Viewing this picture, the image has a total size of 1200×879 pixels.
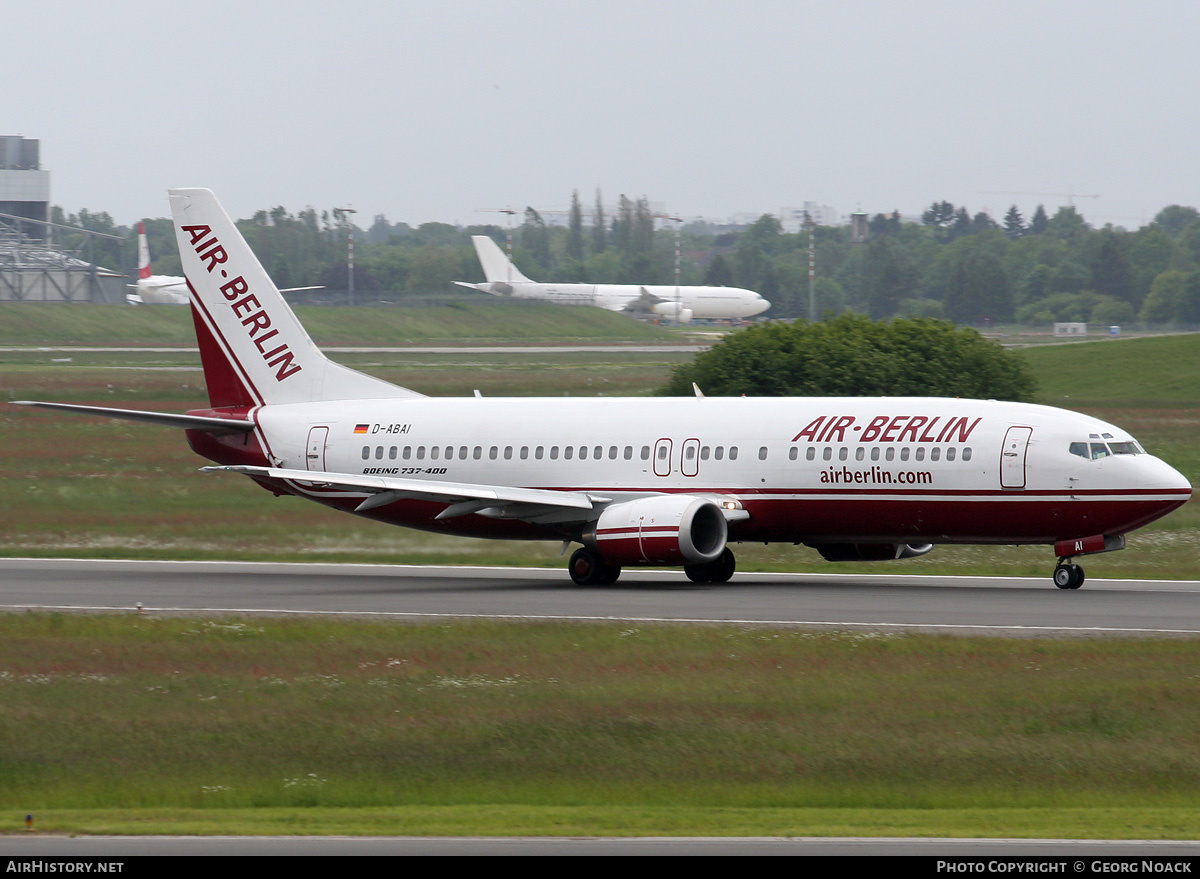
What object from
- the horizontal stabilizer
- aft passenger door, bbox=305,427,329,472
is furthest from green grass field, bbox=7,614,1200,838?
aft passenger door, bbox=305,427,329,472

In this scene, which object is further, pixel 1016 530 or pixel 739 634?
pixel 1016 530

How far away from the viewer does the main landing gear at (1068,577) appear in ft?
109

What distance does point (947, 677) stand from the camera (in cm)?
2281

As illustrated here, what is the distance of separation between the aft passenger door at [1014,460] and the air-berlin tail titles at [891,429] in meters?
0.83

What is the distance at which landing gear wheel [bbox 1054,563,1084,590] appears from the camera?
1303 inches

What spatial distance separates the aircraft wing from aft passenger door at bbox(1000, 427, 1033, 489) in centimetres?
833

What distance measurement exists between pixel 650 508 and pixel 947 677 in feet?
39.7

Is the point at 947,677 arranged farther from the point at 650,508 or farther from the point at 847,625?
the point at 650,508

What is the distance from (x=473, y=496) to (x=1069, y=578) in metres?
12.1

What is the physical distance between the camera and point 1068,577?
33.2 meters

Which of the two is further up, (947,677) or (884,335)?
(884,335)

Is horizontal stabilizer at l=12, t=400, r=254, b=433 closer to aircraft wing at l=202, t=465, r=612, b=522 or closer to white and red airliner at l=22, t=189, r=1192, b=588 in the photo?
white and red airliner at l=22, t=189, r=1192, b=588

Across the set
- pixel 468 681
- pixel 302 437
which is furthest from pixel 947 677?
pixel 302 437
